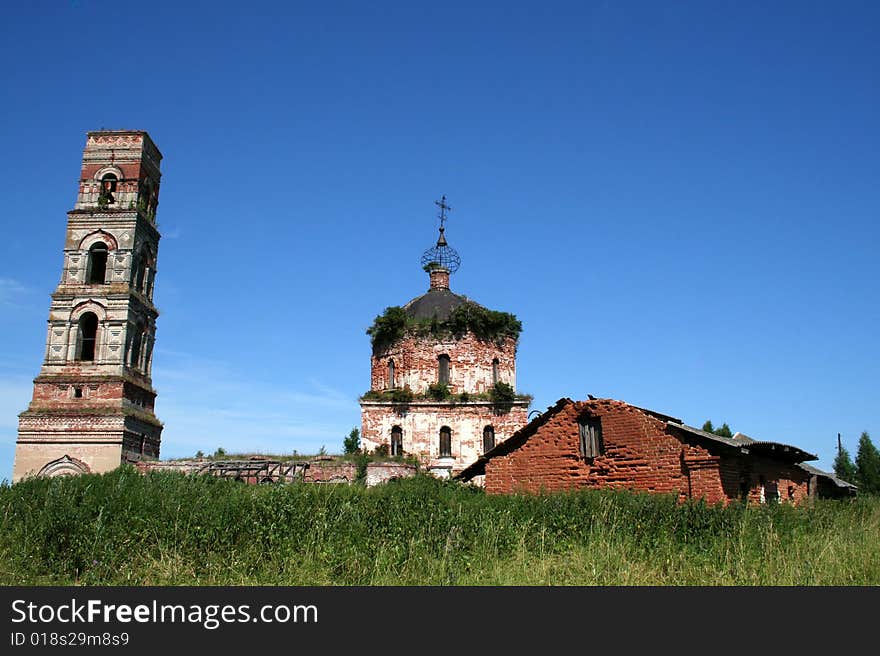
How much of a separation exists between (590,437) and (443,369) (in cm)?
1497

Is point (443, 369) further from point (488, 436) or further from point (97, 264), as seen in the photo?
point (97, 264)

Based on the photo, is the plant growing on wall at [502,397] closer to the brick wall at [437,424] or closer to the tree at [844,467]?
the brick wall at [437,424]

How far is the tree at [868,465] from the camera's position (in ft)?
157

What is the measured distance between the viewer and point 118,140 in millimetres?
30531

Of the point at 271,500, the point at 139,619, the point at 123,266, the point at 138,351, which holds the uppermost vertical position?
the point at 123,266

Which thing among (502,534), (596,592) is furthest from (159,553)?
(596,592)

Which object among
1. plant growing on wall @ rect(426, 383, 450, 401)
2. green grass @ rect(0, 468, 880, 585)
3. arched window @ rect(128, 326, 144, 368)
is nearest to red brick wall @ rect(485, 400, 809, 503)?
green grass @ rect(0, 468, 880, 585)

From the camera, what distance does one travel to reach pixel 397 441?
104ft

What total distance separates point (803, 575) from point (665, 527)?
9.04 feet

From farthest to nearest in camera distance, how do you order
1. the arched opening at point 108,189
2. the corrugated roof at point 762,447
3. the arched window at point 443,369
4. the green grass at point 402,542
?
the arched window at point 443,369 < the arched opening at point 108,189 < the corrugated roof at point 762,447 < the green grass at point 402,542

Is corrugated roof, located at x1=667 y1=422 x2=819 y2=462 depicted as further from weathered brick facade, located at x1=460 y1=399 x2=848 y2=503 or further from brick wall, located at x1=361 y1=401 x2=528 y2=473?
brick wall, located at x1=361 y1=401 x2=528 y2=473

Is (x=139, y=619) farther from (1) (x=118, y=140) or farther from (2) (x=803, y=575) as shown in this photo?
(1) (x=118, y=140)

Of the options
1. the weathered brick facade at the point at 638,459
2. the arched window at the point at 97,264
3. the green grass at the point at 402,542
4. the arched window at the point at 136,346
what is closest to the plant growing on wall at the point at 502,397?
the weathered brick facade at the point at 638,459

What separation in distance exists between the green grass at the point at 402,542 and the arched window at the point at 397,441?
63.7 feet
